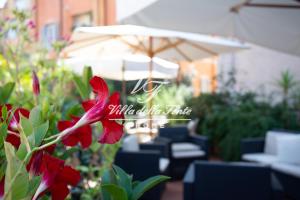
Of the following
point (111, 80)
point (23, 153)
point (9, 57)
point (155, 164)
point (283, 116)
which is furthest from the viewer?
point (283, 116)

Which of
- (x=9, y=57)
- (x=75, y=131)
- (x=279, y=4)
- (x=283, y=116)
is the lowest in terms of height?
(x=283, y=116)

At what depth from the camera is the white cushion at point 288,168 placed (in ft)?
13.5

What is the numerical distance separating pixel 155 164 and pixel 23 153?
3.66 m

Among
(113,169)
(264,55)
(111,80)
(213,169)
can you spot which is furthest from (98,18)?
(113,169)

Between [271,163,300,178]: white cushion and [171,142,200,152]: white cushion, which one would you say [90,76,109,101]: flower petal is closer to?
[271,163,300,178]: white cushion

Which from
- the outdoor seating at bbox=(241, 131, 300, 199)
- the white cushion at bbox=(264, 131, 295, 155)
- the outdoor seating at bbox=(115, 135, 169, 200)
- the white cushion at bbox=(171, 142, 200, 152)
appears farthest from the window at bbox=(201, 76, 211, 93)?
the outdoor seating at bbox=(115, 135, 169, 200)

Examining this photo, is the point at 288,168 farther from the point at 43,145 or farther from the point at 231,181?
the point at 43,145

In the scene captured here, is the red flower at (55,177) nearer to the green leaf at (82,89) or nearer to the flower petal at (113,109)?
the flower petal at (113,109)

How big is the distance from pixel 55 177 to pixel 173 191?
471 centimetres

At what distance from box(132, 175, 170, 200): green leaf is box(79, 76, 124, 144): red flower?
0.47 feet

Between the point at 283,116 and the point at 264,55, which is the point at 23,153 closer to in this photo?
the point at 283,116

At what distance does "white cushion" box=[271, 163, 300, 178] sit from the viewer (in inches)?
162

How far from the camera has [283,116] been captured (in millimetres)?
6648

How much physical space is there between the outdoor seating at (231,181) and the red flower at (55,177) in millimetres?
2682
